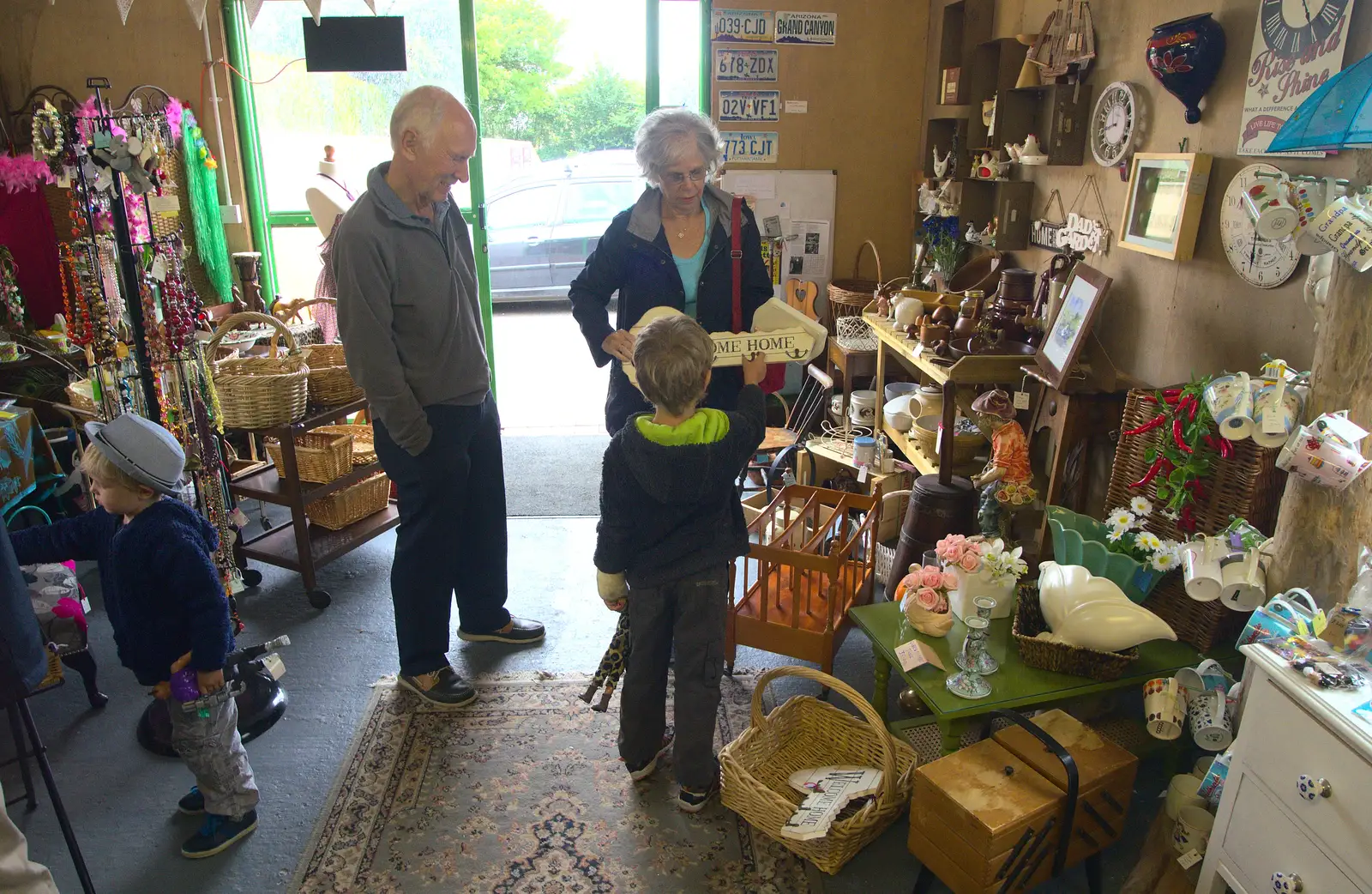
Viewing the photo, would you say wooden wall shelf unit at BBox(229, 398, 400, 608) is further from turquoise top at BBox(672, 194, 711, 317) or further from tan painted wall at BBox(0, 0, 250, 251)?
tan painted wall at BBox(0, 0, 250, 251)

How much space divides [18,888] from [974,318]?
3.09 m

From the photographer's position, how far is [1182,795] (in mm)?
1970

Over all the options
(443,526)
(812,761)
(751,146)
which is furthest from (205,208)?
(812,761)

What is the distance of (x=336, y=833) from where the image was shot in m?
2.17

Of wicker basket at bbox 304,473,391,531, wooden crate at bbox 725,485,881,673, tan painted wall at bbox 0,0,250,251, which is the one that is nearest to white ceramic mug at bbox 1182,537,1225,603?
wooden crate at bbox 725,485,881,673

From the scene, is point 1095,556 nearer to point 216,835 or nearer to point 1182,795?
point 1182,795

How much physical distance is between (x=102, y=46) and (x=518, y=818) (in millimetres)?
4505

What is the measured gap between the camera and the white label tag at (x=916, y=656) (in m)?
2.15

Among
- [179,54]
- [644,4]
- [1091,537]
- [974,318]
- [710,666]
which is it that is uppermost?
[644,4]

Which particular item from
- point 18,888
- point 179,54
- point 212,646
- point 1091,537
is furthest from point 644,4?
point 18,888

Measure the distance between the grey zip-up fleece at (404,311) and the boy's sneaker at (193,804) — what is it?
997 millimetres

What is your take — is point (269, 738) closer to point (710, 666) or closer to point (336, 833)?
point (336, 833)

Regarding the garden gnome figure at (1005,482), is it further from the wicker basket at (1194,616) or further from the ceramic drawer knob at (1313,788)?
the ceramic drawer knob at (1313,788)

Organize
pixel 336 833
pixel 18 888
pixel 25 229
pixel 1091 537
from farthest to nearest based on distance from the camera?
pixel 25 229, pixel 1091 537, pixel 336 833, pixel 18 888
